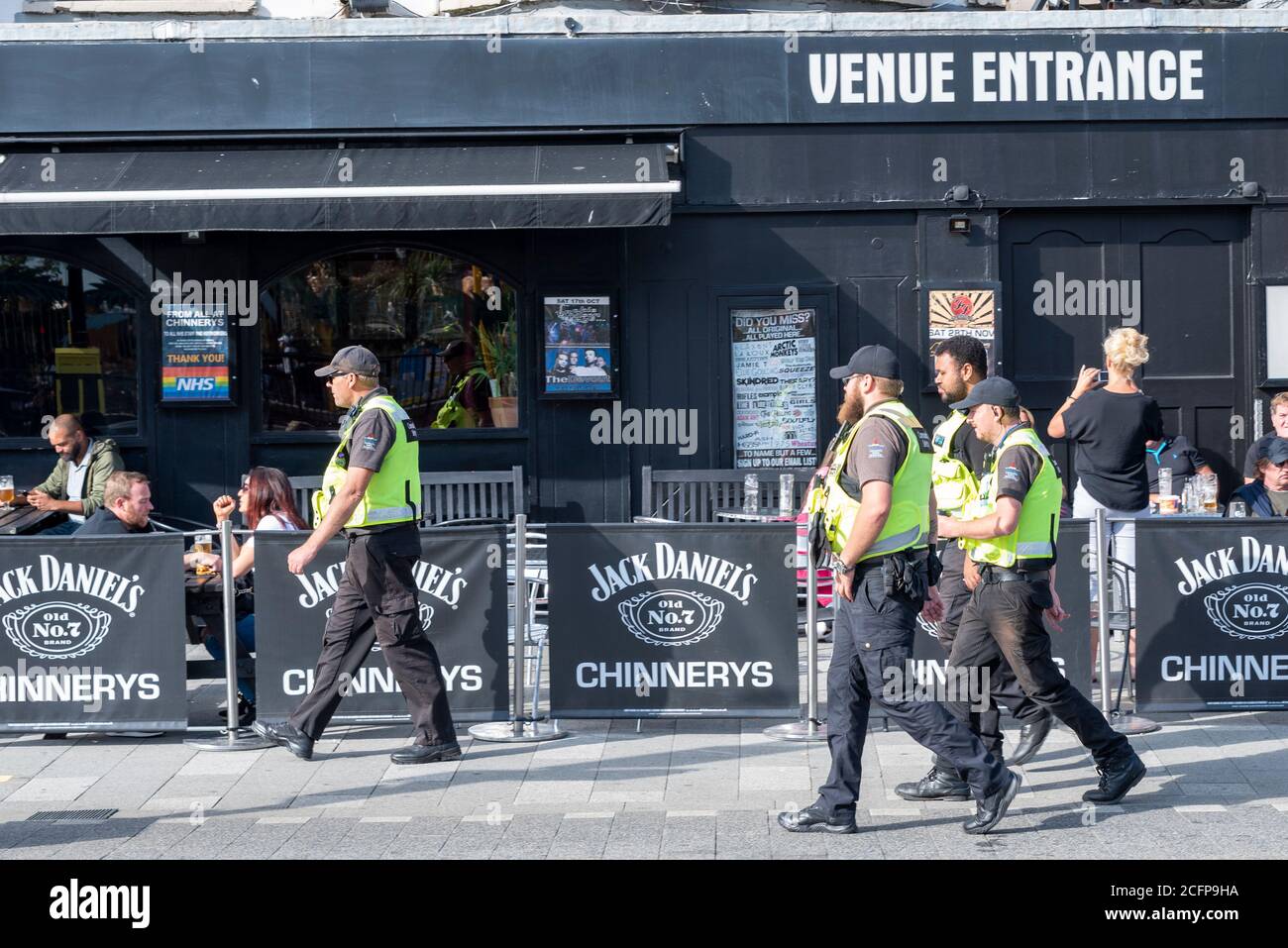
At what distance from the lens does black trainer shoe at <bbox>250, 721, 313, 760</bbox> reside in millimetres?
7613

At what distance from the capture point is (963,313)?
11.8 meters

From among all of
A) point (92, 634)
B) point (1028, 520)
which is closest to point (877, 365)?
point (1028, 520)

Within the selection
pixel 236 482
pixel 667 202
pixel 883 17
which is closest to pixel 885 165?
pixel 883 17

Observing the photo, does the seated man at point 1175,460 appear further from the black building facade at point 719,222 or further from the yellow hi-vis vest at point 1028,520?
the yellow hi-vis vest at point 1028,520

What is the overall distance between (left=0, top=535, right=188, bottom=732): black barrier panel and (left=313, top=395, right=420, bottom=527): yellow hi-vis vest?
0.90 m

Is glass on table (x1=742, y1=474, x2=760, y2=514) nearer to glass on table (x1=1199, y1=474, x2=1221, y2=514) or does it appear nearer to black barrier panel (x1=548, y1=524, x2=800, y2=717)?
glass on table (x1=1199, y1=474, x2=1221, y2=514)

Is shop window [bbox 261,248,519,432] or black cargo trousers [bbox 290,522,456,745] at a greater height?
shop window [bbox 261,248,519,432]

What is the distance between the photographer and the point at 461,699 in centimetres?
789

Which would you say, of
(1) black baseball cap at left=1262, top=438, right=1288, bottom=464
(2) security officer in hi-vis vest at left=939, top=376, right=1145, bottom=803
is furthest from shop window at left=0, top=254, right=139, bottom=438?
(1) black baseball cap at left=1262, top=438, right=1288, bottom=464

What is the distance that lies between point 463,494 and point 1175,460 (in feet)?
17.6

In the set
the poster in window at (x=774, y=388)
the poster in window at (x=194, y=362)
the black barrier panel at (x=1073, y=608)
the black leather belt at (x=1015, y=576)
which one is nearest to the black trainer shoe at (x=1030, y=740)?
the black barrier panel at (x=1073, y=608)

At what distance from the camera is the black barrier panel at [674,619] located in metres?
7.73

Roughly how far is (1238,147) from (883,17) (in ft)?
9.52

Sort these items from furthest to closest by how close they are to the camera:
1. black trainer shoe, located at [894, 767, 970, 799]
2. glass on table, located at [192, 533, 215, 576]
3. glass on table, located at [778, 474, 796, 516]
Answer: glass on table, located at [778, 474, 796, 516], glass on table, located at [192, 533, 215, 576], black trainer shoe, located at [894, 767, 970, 799]
